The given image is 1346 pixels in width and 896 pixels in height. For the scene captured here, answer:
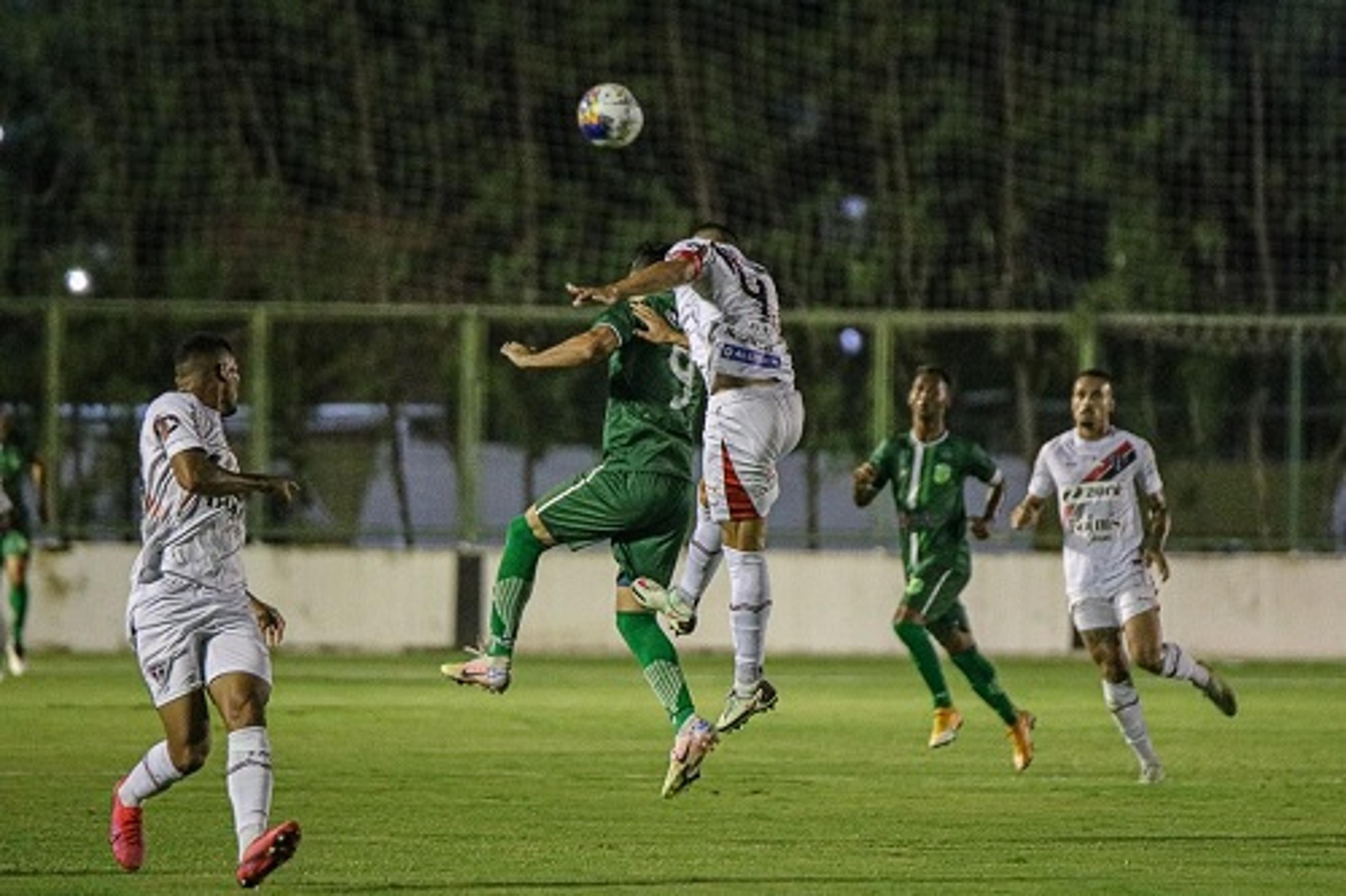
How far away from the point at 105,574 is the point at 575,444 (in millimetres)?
4584

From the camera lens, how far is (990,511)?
783 inches

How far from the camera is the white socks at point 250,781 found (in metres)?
11.3

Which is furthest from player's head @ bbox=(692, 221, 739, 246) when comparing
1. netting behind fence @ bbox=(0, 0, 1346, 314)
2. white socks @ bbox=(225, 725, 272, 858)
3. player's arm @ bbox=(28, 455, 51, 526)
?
netting behind fence @ bbox=(0, 0, 1346, 314)

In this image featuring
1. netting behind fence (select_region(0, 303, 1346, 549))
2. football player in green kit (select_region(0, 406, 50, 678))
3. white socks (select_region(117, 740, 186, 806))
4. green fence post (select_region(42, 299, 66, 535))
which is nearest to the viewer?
white socks (select_region(117, 740, 186, 806))

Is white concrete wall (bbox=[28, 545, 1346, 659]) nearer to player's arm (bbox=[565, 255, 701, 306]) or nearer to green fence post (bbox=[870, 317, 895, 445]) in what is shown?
green fence post (bbox=[870, 317, 895, 445])

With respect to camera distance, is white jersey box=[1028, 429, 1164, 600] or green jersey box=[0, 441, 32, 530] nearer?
white jersey box=[1028, 429, 1164, 600]

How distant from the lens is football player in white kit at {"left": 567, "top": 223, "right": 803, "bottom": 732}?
583 inches

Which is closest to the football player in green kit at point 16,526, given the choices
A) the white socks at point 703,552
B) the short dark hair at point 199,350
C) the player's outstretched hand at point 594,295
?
the white socks at point 703,552

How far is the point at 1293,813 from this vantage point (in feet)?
49.5

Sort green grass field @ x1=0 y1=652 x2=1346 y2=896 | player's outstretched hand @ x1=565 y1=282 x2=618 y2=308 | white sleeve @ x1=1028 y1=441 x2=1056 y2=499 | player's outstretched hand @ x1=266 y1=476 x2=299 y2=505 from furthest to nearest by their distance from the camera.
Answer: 1. white sleeve @ x1=1028 y1=441 x2=1056 y2=499
2. player's outstretched hand @ x1=565 y1=282 x2=618 y2=308
3. green grass field @ x1=0 y1=652 x2=1346 y2=896
4. player's outstretched hand @ x1=266 y1=476 x2=299 y2=505

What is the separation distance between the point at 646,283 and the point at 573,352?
0.72m

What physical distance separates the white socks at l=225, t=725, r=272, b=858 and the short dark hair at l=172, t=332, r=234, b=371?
1.37 m

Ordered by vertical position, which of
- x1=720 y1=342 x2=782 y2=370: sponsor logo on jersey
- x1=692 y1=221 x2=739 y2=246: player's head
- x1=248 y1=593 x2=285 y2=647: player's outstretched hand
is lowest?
x1=248 y1=593 x2=285 y2=647: player's outstretched hand

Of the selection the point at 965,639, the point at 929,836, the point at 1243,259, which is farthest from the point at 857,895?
the point at 1243,259
